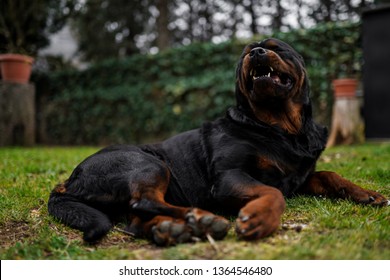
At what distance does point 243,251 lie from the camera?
187cm

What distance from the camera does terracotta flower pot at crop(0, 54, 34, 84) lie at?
29.0ft

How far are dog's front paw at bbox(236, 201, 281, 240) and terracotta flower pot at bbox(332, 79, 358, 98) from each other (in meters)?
A: 5.91

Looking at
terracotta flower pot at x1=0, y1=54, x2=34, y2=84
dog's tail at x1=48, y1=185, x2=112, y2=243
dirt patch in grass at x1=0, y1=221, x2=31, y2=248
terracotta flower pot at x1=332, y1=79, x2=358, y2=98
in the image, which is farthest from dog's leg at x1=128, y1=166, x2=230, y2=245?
terracotta flower pot at x1=0, y1=54, x2=34, y2=84

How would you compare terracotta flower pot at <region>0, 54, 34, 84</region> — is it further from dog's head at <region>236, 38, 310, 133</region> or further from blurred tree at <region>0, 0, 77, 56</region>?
dog's head at <region>236, 38, 310, 133</region>

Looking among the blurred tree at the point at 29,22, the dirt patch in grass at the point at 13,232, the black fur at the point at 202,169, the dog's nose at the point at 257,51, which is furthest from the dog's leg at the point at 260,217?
the blurred tree at the point at 29,22

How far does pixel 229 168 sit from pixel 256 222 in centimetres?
64

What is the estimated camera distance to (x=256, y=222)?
80.6 inches

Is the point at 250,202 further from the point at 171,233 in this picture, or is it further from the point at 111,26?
the point at 111,26

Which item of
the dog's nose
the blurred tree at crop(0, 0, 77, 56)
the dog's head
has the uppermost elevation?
the blurred tree at crop(0, 0, 77, 56)

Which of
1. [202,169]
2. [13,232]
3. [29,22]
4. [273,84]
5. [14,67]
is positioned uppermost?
[29,22]

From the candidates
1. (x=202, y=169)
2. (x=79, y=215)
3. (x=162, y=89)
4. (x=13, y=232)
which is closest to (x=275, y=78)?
(x=202, y=169)
